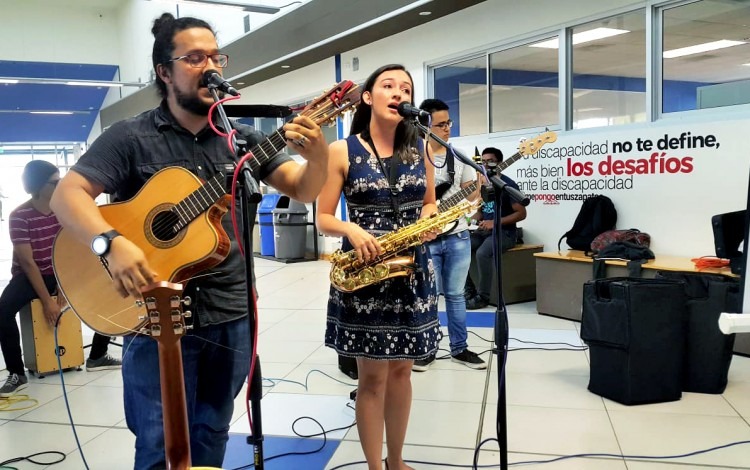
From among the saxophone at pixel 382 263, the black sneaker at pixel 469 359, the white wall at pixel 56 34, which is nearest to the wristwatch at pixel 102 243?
the saxophone at pixel 382 263

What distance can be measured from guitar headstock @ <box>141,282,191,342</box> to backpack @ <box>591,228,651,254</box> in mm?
4344

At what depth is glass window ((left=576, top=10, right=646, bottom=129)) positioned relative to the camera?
5.56 meters

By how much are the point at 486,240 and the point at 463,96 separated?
284 cm

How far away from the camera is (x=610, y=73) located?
676cm

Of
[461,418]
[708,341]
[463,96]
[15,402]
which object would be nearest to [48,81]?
[463,96]

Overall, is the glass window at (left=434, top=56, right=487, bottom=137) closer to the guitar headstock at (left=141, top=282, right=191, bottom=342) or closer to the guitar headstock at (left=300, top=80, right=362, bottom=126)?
the guitar headstock at (left=300, top=80, right=362, bottom=126)

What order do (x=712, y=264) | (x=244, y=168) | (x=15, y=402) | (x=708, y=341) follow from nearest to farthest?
(x=244, y=168) → (x=708, y=341) → (x=15, y=402) → (x=712, y=264)

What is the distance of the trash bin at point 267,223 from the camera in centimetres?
1024

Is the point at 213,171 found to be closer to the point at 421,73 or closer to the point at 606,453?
the point at 606,453

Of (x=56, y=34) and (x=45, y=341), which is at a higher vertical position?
(x=56, y=34)

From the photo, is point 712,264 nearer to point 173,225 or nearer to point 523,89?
point 523,89

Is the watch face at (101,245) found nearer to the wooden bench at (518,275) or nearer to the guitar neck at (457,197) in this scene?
the guitar neck at (457,197)

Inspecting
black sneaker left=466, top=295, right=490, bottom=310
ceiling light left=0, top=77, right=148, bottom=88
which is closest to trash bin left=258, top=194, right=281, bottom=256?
ceiling light left=0, top=77, right=148, bottom=88

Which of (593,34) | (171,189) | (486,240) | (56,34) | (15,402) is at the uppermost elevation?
(56,34)
